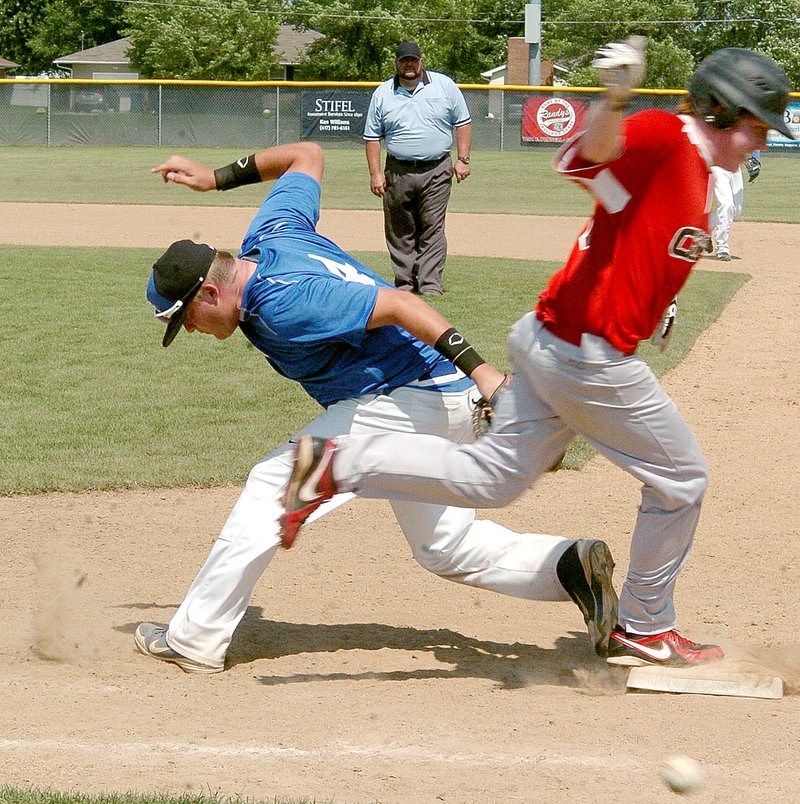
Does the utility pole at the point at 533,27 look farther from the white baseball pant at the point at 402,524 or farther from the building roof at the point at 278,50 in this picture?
the white baseball pant at the point at 402,524

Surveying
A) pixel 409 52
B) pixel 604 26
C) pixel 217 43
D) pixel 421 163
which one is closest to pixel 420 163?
pixel 421 163

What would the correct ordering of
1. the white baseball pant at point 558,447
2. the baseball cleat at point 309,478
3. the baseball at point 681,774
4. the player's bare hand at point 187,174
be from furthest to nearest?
the player's bare hand at point 187,174 < the baseball cleat at point 309,478 < the white baseball pant at point 558,447 < the baseball at point 681,774

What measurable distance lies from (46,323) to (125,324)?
67 centimetres

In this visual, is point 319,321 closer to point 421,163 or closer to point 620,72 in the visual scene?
point 620,72

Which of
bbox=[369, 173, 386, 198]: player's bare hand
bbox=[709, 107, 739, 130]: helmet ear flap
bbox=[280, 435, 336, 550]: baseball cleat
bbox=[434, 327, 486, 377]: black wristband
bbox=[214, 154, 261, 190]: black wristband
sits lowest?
bbox=[369, 173, 386, 198]: player's bare hand

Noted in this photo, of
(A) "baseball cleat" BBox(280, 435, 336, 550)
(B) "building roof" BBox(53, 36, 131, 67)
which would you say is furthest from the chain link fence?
(A) "baseball cleat" BBox(280, 435, 336, 550)

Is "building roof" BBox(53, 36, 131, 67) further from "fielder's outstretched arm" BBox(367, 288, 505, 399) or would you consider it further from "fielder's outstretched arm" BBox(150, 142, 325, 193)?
"fielder's outstretched arm" BBox(367, 288, 505, 399)

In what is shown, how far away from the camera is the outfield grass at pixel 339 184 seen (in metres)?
21.9

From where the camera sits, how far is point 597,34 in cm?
5862

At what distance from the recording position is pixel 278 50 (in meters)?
58.9

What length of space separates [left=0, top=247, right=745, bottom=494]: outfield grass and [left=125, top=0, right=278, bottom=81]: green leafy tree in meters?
44.5

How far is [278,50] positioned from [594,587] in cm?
5780

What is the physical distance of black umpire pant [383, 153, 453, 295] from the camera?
469 inches

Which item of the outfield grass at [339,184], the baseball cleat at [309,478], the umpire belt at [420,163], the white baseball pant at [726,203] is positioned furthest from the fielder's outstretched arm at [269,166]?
the outfield grass at [339,184]
